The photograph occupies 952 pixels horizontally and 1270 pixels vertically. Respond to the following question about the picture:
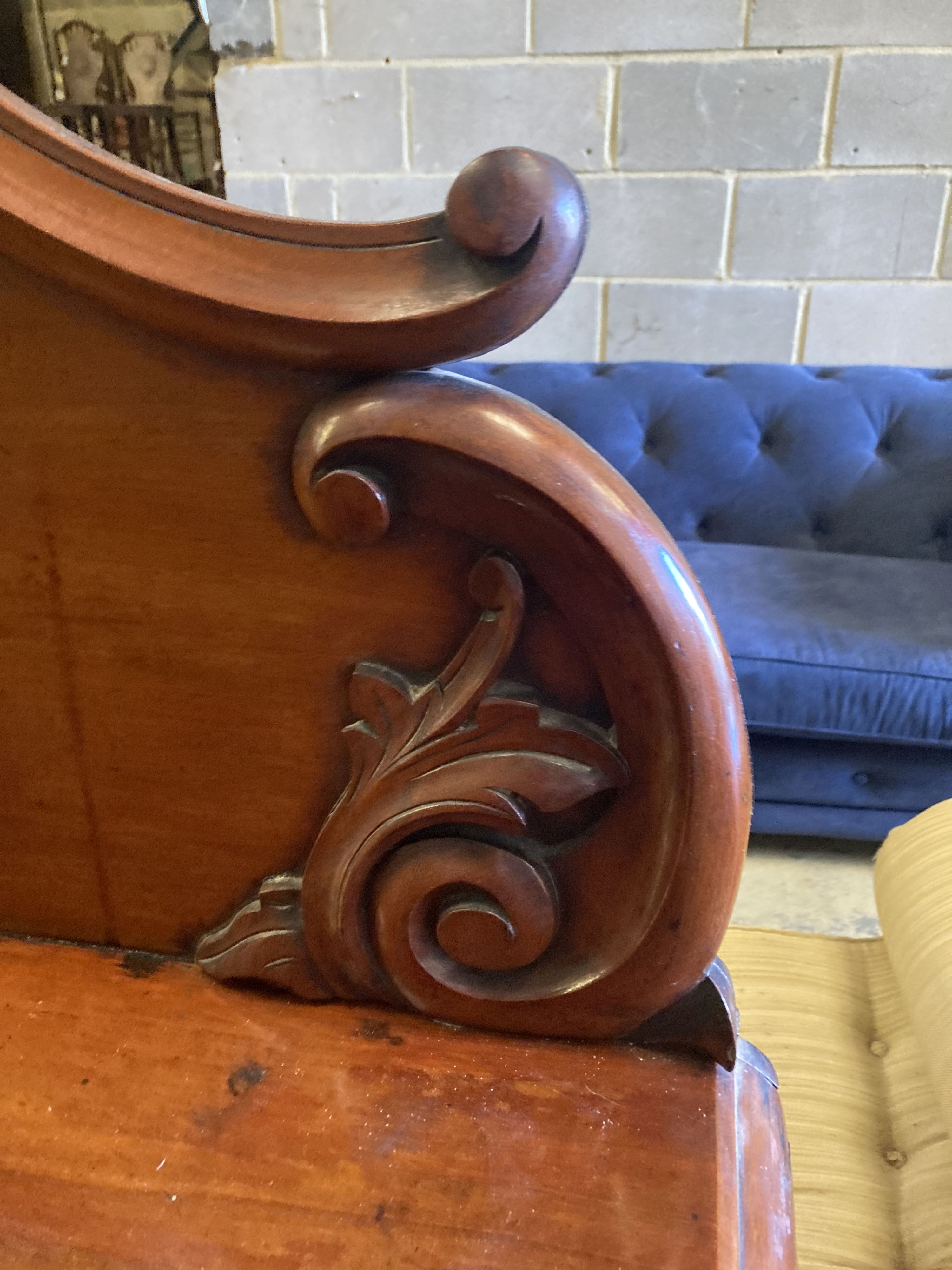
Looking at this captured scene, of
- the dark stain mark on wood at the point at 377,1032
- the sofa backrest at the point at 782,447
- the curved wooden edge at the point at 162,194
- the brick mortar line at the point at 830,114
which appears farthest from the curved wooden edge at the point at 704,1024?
the brick mortar line at the point at 830,114

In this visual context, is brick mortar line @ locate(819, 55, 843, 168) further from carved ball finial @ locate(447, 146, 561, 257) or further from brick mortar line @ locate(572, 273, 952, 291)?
carved ball finial @ locate(447, 146, 561, 257)

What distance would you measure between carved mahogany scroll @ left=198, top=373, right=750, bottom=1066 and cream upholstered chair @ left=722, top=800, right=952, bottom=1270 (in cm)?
27

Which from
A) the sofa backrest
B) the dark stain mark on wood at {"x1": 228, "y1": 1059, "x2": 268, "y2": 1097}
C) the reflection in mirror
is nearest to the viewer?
the dark stain mark on wood at {"x1": 228, "y1": 1059, "x2": 268, "y2": 1097}

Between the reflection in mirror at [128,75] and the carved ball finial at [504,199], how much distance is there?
7.72ft

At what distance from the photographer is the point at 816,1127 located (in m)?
0.70

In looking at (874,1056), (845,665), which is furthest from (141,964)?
(845,665)

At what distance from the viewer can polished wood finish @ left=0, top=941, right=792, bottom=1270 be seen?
379mm

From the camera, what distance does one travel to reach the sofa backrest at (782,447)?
1938 mm

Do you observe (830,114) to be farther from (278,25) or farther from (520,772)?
(520,772)

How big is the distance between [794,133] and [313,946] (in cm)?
220

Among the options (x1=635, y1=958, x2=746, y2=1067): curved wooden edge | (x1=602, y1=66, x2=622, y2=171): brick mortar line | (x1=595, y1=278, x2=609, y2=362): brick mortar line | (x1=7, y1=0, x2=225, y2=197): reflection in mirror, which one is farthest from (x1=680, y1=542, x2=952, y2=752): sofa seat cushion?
(x1=7, y1=0, x2=225, y2=197): reflection in mirror

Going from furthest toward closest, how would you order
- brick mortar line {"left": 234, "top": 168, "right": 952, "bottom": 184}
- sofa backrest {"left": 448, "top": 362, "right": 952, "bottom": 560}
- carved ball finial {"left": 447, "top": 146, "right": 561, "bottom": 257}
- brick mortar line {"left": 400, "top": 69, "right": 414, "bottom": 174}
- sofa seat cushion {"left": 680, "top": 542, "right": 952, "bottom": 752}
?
brick mortar line {"left": 400, "top": 69, "right": 414, "bottom": 174} → brick mortar line {"left": 234, "top": 168, "right": 952, "bottom": 184} → sofa backrest {"left": 448, "top": 362, "right": 952, "bottom": 560} → sofa seat cushion {"left": 680, "top": 542, "right": 952, "bottom": 752} → carved ball finial {"left": 447, "top": 146, "right": 561, "bottom": 257}

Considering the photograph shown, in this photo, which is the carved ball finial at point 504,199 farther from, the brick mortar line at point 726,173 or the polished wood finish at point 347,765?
the brick mortar line at point 726,173

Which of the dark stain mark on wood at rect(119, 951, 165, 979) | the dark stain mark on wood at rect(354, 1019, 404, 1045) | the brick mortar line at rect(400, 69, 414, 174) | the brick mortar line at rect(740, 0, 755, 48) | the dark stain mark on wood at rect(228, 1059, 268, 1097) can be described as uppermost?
the brick mortar line at rect(740, 0, 755, 48)
